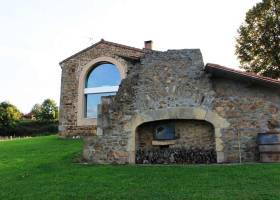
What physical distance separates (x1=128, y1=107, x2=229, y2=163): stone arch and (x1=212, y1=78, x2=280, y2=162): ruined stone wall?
14 centimetres

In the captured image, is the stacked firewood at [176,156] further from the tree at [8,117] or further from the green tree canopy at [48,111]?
the green tree canopy at [48,111]

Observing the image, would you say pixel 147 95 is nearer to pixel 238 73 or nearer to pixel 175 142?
pixel 175 142

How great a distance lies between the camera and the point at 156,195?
549 cm

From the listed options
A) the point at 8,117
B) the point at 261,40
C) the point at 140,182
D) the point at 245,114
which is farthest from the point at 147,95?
the point at 8,117

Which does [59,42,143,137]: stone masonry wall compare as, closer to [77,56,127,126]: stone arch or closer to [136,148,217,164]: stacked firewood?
[77,56,127,126]: stone arch

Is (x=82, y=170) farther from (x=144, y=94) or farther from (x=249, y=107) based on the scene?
(x=249, y=107)

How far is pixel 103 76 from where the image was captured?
659 inches

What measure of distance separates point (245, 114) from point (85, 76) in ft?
34.1

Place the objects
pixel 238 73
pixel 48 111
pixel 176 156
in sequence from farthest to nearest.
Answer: pixel 48 111, pixel 176 156, pixel 238 73

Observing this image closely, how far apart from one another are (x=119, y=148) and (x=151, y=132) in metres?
1.10

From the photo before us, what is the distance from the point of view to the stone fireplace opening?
8.71 m

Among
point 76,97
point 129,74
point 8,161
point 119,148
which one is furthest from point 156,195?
point 76,97

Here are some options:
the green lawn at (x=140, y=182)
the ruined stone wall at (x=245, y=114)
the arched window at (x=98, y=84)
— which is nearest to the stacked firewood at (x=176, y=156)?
the ruined stone wall at (x=245, y=114)

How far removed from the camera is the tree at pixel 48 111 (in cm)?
3497
